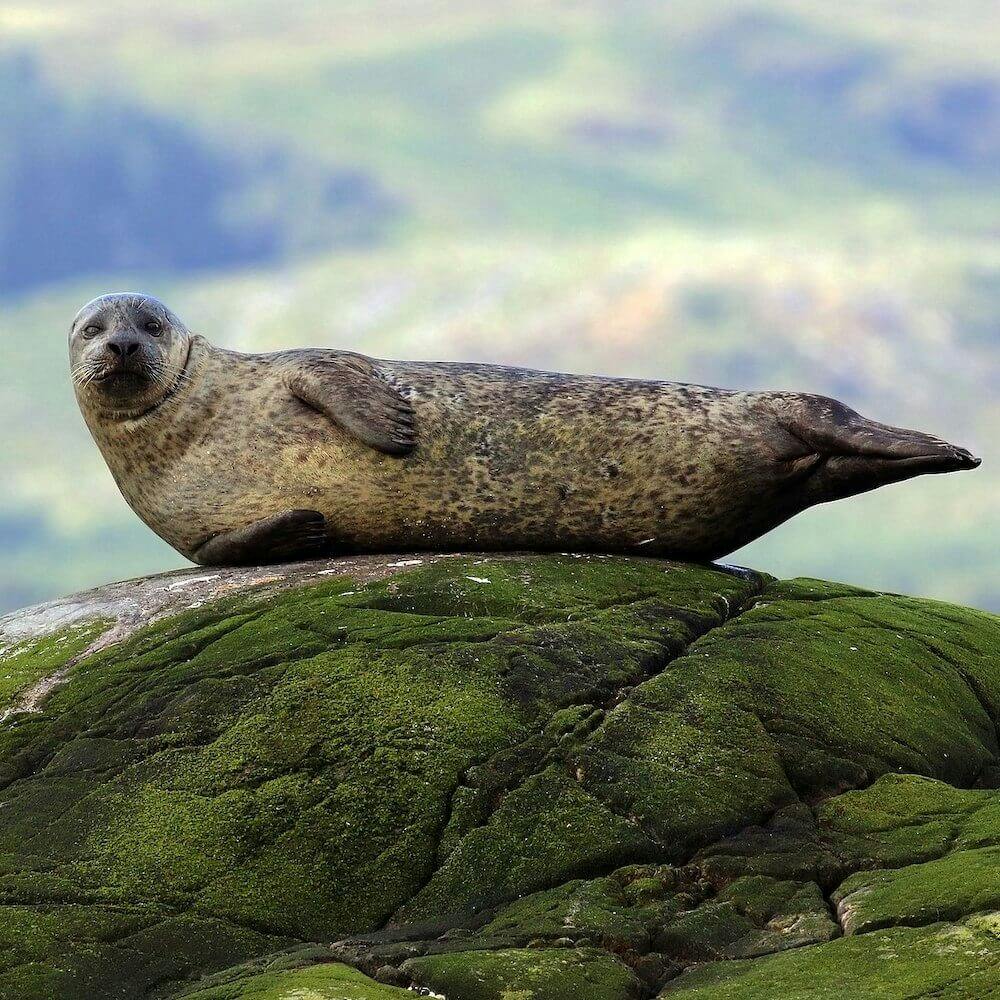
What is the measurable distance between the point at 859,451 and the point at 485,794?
4.33 meters

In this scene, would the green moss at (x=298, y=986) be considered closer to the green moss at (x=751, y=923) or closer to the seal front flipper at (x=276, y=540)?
the green moss at (x=751, y=923)

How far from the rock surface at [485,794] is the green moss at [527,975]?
1 cm

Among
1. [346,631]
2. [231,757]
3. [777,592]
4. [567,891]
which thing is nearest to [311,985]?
[567,891]

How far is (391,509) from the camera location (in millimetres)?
10812

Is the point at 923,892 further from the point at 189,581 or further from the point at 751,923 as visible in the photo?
the point at 189,581

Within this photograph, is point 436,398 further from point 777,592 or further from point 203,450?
point 777,592

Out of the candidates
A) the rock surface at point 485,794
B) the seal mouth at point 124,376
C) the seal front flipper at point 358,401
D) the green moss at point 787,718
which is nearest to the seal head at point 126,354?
the seal mouth at point 124,376

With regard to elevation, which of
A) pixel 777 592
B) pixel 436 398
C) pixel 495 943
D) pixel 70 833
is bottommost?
pixel 495 943

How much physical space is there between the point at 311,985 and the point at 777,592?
5.38m

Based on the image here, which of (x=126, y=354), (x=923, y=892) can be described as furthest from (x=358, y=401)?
(x=923, y=892)

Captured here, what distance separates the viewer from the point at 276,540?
10.8m

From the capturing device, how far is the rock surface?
690cm

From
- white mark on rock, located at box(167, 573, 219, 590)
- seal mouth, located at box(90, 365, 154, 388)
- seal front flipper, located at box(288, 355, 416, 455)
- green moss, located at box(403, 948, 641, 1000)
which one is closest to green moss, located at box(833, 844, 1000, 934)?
green moss, located at box(403, 948, 641, 1000)

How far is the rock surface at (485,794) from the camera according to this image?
6898 millimetres
